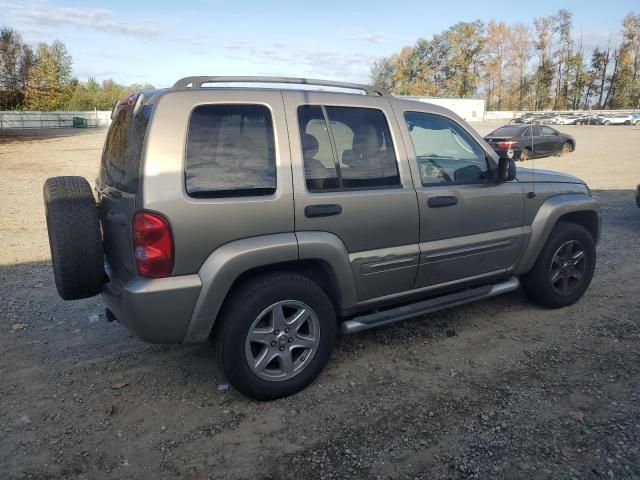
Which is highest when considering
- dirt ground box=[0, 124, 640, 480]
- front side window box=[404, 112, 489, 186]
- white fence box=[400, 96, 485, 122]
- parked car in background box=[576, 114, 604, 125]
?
white fence box=[400, 96, 485, 122]

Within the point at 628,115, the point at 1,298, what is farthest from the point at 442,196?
the point at 628,115

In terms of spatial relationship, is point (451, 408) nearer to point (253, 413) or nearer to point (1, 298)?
point (253, 413)

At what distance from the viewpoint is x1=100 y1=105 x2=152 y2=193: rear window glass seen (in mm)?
2977

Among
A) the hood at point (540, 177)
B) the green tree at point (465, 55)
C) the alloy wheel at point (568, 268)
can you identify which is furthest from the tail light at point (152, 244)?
the green tree at point (465, 55)

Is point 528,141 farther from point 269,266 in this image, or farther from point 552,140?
point 269,266

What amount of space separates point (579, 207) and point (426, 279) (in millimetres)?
Result: 1783

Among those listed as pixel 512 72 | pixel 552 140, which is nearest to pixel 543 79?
pixel 512 72

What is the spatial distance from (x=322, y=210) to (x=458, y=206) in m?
1.20

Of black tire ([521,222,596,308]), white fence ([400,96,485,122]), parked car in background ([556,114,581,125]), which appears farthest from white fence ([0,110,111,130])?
black tire ([521,222,596,308])

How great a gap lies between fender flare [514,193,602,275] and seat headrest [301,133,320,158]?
2.14 meters

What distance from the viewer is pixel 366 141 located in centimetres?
361

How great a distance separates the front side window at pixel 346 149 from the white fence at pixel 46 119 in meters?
46.5

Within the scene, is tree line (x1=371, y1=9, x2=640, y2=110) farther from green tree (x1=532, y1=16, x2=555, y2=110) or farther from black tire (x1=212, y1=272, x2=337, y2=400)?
black tire (x1=212, y1=272, x2=337, y2=400)

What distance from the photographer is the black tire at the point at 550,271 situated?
4.55 meters
